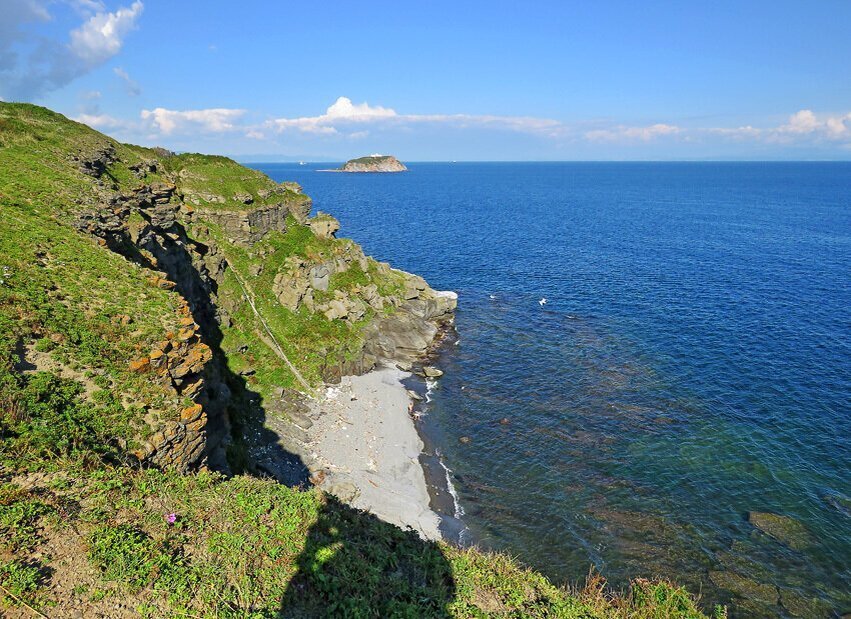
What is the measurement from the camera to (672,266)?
98.8m

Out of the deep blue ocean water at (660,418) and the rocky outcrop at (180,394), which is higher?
the rocky outcrop at (180,394)

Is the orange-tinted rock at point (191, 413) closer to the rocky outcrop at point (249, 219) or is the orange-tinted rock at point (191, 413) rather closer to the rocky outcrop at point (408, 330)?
the rocky outcrop at point (408, 330)

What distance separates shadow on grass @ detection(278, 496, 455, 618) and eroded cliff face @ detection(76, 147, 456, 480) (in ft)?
34.7

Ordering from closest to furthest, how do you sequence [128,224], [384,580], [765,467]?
[384,580] < [128,224] < [765,467]

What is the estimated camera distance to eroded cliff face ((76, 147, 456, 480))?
3238 centimetres

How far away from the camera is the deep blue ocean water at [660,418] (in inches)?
1284

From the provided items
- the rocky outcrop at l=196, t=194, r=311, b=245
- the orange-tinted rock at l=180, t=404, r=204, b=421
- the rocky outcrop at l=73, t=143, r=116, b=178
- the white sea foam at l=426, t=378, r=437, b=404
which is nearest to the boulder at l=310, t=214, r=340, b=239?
the rocky outcrop at l=196, t=194, r=311, b=245

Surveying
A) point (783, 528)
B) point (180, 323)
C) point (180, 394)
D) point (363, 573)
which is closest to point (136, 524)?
point (363, 573)

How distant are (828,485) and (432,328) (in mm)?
43375

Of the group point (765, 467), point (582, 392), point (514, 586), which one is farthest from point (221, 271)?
point (765, 467)

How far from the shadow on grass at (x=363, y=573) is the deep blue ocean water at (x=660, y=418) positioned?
59.3 feet

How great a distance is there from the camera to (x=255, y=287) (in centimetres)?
5538

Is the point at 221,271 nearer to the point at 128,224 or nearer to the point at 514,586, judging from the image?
→ the point at 128,224

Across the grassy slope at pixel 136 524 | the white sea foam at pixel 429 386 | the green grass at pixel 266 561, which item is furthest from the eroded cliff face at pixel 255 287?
the green grass at pixel 266 561
